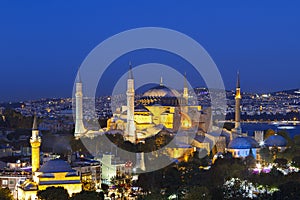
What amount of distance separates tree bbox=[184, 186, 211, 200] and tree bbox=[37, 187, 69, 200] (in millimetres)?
2588

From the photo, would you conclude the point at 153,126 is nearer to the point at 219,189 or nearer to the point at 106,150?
the point at 106,150

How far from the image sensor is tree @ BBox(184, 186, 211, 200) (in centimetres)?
1231

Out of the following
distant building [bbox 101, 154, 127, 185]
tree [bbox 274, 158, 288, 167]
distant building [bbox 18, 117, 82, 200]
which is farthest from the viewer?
tree [bbox 274, 158, 288, 167]

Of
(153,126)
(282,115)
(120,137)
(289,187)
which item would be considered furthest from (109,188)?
(282,115)

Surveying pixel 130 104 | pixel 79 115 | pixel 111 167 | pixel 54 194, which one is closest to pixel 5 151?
pixel 79 115

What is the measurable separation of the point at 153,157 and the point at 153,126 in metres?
6.21

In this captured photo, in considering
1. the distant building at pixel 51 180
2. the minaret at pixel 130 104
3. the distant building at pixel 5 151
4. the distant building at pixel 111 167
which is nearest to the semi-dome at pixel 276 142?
the minaret at pixel 130 104

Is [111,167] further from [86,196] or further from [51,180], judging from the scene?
[86,196]

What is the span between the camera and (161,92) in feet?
104

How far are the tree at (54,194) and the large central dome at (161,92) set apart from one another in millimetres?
18693

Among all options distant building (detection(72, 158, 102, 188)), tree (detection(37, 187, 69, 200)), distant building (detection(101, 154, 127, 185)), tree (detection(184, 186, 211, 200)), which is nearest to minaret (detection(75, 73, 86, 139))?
distant building (detection(101, 154, 127, 185))

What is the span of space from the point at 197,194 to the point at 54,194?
3.02 m

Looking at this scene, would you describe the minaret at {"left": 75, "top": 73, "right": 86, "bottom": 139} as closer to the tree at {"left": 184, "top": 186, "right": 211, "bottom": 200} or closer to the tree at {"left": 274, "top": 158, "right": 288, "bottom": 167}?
the tree at {"left": 274, "top": 158, "right": 288, "bottom": 167}

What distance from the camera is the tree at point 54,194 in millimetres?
12321
